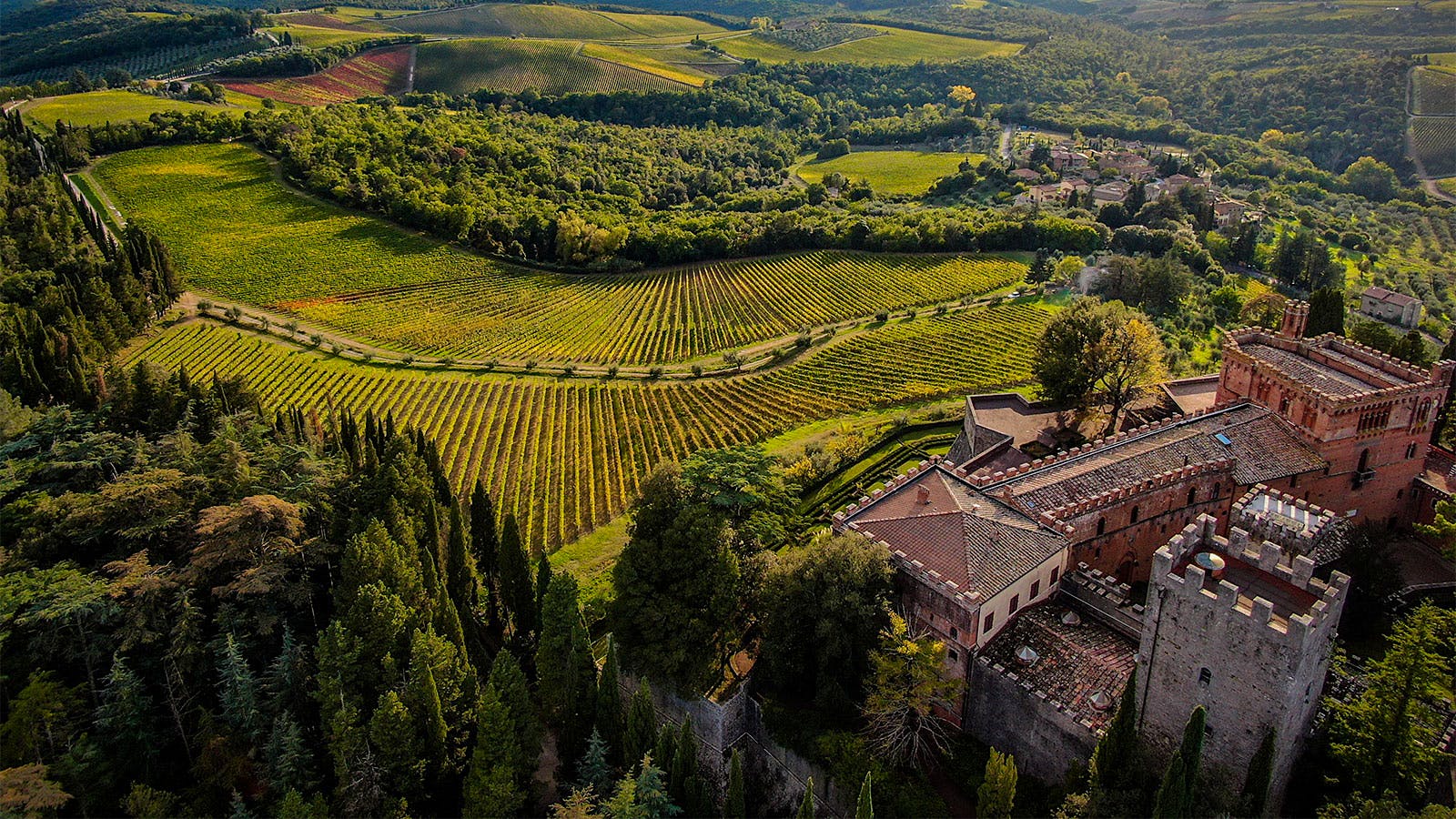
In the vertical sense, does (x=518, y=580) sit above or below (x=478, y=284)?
above

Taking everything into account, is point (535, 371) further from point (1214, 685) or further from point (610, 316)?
point (1214, 685)

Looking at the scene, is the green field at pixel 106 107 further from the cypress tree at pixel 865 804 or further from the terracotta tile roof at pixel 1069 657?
the cypress tree at pixel 865 804

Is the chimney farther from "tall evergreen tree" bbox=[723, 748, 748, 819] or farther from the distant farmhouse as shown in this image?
the distant farmhouse

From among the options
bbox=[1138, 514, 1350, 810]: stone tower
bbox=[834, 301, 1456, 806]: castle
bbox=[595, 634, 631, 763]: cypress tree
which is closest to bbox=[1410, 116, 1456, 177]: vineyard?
bbox=[834, 301, 1456, 806]: castle

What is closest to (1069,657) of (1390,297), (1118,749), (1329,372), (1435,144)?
(1118,749)

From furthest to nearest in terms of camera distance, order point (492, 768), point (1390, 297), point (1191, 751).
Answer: point (1390, 297), point (492, 768), point (1191, 751)

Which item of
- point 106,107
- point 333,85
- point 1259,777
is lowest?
point 1259,777

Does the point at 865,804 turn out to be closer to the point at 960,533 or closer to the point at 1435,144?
the point at 960,533
